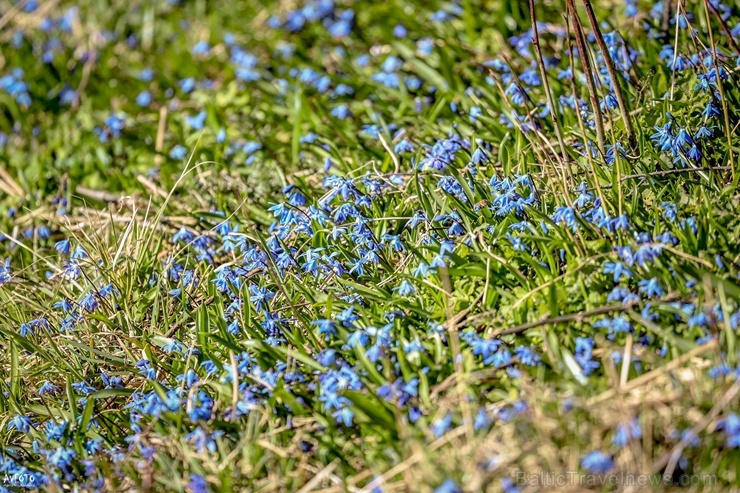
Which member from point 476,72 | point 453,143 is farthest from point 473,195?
point 476,72

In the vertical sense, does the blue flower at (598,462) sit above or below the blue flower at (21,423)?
below

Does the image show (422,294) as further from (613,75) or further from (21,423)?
(21,423)

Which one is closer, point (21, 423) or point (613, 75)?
point (21, 423)

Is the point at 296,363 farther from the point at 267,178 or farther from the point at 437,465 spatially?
the point at 267,178

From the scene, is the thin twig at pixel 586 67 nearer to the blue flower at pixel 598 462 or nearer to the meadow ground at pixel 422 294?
the meadow ground at pixel 422 294

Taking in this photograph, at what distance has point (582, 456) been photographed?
2121 mm

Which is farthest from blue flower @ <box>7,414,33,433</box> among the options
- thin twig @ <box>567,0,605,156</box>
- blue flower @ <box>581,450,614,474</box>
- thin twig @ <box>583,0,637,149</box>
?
thin twig @ <box>583,0,637,149</box>

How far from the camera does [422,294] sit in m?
2.88

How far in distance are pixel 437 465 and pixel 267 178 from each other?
2298 millimetres

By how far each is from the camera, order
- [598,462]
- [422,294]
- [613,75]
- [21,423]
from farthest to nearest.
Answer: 1. [613,75]
2. [422,294]
3. [21,423]
4. [598,462]

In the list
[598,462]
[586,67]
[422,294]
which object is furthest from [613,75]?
[598,462]

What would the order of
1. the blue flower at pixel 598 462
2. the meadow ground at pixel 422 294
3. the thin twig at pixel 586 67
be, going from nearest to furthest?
1. the blue flower at pixel 598 462
2. the meadow ground at pixel 422 294
3. the thin twig at pixel 586 67

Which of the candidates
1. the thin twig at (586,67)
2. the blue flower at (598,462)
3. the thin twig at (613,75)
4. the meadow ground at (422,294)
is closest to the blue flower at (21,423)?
the meadow ground at (422,294)

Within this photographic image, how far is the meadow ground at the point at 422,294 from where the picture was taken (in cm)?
222
